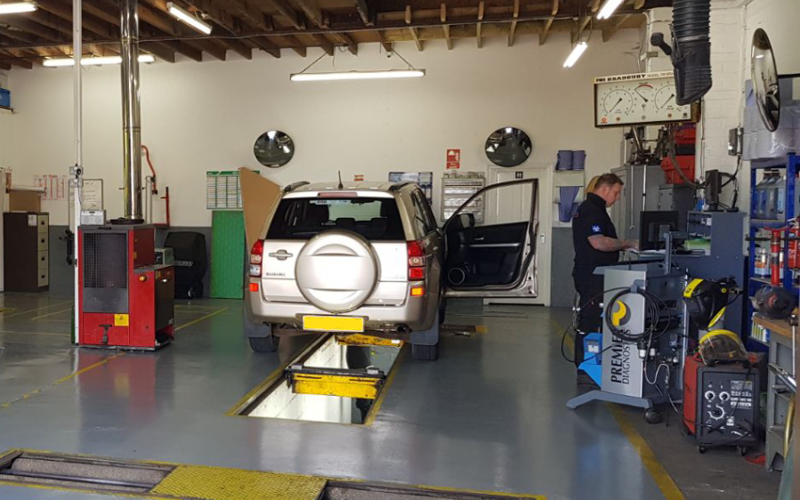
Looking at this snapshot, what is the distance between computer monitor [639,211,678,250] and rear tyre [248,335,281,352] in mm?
3284

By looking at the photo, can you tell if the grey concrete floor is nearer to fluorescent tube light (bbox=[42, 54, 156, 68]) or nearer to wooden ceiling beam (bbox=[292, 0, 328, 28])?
fluorescent tube light (bbox=[42, 54, 156, 68])

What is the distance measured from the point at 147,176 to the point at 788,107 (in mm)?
8613

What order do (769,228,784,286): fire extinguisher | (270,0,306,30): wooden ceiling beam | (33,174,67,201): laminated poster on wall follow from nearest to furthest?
(769,228,784,286): fire extinguisher
(270,0,306,30): wooden ceiling beam
(33,174,67,201): laminated poster on wall

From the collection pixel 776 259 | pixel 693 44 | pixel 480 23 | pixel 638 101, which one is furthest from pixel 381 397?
pixel 480 23

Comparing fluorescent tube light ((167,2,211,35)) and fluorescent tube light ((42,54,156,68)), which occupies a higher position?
fluorescent tube light ((167,2,211,35))

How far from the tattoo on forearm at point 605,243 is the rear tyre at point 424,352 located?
1.67m

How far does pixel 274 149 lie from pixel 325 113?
0.95 m

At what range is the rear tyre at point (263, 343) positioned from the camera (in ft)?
18.3

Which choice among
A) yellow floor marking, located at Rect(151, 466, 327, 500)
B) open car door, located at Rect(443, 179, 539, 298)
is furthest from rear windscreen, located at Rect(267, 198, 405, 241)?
yellow floor marking, located at Rect(151, 466, 327, 500)

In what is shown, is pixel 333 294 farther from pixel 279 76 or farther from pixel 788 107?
pixel 279 76

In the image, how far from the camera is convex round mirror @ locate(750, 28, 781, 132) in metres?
3.93

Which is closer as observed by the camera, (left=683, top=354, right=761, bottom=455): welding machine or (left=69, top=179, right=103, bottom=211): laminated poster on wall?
(left=683, top=354, right=761, bottom=455): welding machine

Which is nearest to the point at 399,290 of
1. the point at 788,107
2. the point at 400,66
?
the point at 788,107

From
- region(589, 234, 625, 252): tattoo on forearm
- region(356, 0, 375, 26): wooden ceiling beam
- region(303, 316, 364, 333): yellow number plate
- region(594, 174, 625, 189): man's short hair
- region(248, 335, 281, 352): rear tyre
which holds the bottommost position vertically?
region(248, 335, 281, 352): rear tyre
